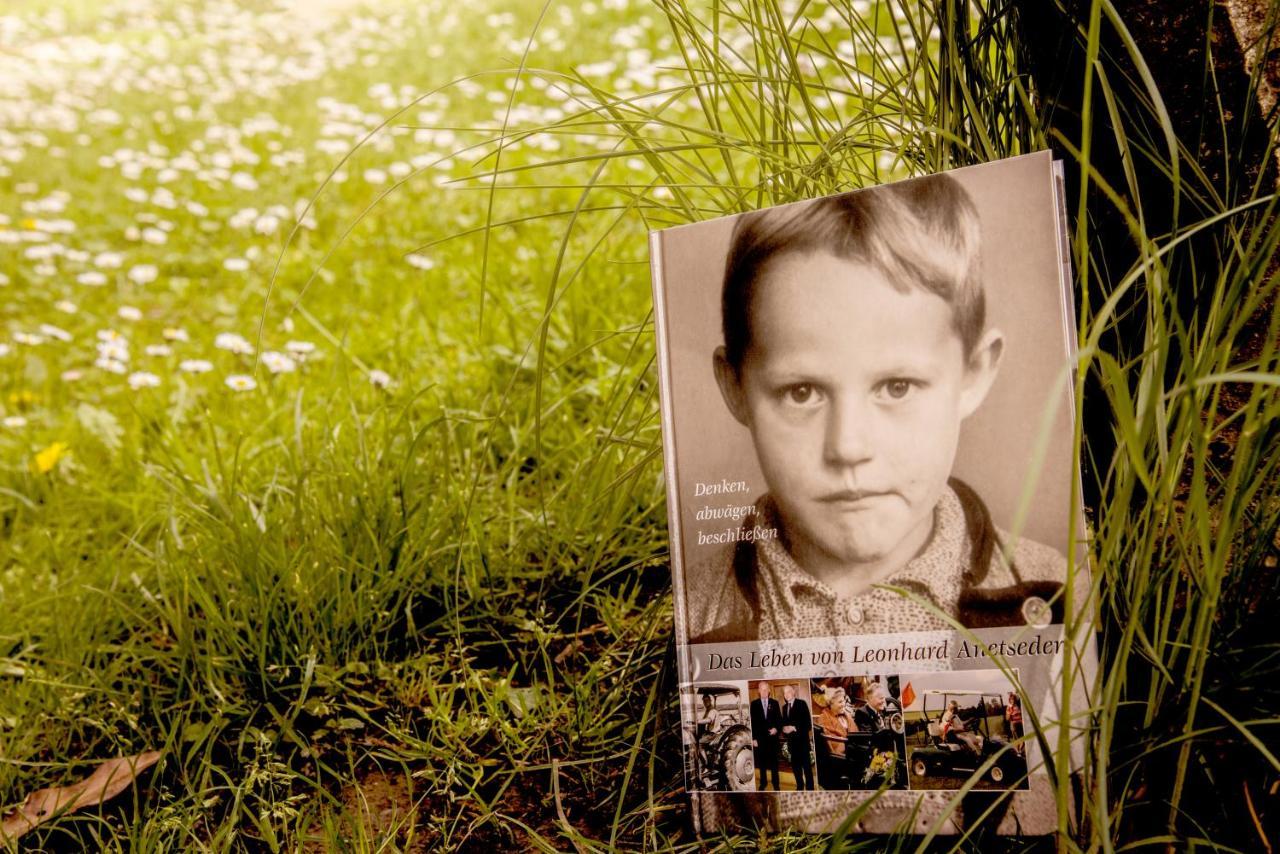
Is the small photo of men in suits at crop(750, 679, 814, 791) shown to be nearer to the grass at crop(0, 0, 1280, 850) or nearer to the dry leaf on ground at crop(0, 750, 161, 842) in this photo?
the grass at crop(0, 0, 1280, 850)

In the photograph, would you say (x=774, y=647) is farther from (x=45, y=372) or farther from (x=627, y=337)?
(x=45, y=372)

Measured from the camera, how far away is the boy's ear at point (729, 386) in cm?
92

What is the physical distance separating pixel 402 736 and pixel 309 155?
313 centimetres

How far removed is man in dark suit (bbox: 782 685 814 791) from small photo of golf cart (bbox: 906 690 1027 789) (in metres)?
0.09

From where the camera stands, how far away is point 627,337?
1.83 meters

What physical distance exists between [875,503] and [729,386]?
17 centimetres

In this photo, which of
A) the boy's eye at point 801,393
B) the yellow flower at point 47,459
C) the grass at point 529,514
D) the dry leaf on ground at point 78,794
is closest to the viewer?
the grass at point 529,514

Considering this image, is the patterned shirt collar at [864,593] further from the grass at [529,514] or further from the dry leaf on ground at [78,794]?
the dry leaf on ground at [78,794]

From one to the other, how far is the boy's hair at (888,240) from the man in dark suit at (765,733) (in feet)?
0.99

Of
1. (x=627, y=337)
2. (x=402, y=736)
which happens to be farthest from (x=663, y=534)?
(x=627, y=337)

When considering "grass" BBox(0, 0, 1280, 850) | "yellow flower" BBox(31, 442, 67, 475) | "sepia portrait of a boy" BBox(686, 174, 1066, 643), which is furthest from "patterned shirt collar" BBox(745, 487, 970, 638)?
"yellow flower" BBox(31, 442, 67, 475)

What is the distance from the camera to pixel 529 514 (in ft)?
4.47

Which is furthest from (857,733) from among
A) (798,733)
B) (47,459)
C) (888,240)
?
(47,459)

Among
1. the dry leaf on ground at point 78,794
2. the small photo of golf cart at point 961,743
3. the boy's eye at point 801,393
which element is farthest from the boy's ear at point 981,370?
the dry leaf on ground at point 78,794
